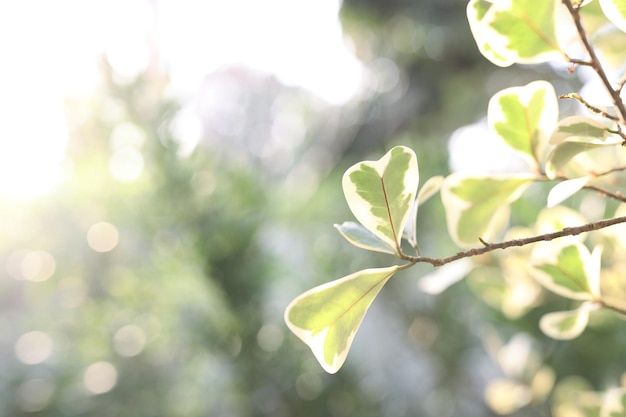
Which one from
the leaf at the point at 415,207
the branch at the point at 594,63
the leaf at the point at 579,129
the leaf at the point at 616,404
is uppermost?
the branch at the point at 594,63

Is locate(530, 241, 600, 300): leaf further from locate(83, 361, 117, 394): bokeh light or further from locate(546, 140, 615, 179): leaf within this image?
locate(83, 361, 117, 394): bokeh light

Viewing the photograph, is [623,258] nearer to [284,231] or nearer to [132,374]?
[284,231]

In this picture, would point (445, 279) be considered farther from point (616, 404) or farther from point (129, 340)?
point (129, 340)

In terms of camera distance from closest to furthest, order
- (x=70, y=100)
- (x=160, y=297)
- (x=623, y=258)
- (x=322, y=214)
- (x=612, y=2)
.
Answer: (x=612, y=2) < (x=623, y=258) < (x=160, y=297) < (x=322, y=214) < (x=70, y=100)

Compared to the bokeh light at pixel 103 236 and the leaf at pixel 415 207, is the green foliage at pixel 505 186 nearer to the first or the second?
the leaf at pixel 415 207

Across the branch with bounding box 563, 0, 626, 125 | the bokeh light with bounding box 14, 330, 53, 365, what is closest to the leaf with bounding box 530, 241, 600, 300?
the branch with bounding box 563, 0, 626, 125

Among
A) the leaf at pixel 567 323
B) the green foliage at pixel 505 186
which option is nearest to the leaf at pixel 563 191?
the green foliage at pixel 505 186

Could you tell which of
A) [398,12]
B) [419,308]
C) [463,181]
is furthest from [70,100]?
[463,181]
